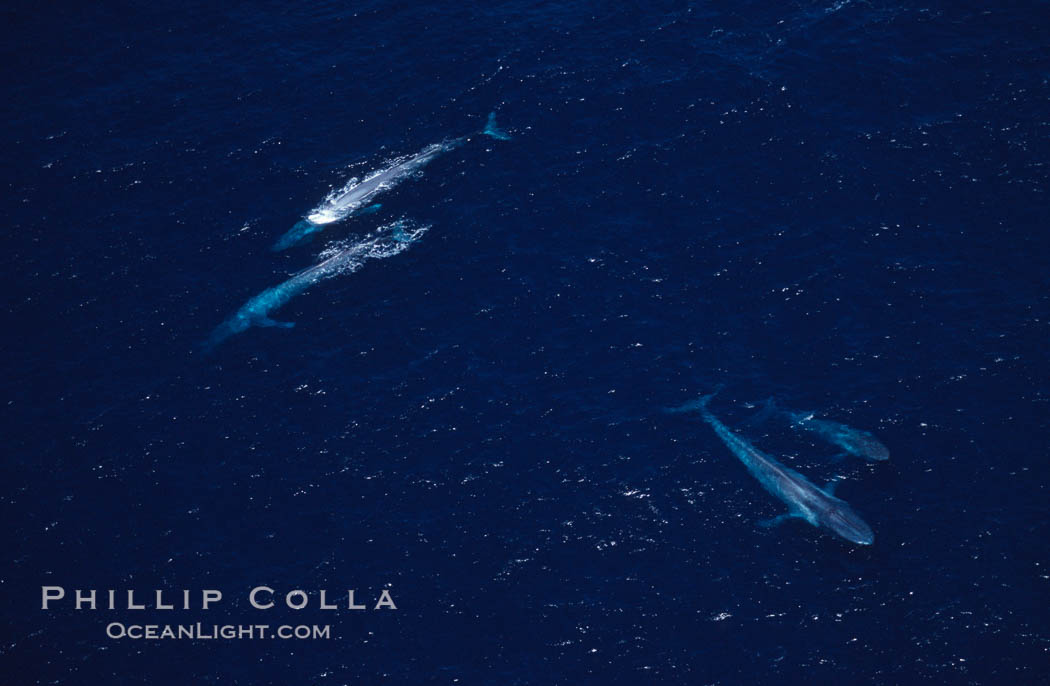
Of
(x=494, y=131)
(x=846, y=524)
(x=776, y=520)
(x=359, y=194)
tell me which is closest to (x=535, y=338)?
(x=359, y=194)

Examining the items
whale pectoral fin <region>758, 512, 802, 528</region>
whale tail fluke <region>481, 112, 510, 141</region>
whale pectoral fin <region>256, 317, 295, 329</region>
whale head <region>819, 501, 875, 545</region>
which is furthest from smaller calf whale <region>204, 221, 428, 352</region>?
whale head <region>819, 501, 875, 545</region>

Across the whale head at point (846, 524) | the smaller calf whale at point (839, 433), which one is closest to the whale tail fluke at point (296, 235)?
the smaller calf whale at point (839, 433)

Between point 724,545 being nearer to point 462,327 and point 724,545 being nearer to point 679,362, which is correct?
point 679,362

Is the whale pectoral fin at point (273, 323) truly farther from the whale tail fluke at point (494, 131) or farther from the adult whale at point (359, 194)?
the whale tail fluke at point (494, 131)

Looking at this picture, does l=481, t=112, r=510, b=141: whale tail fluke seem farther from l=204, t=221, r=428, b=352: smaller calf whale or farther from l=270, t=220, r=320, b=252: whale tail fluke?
l=270, t=220, r=320, b=252: whale tail fluke

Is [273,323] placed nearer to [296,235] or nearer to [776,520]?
[296,235]

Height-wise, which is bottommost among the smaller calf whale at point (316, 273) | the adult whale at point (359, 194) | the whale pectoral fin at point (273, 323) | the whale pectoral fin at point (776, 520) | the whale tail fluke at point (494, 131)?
the whale pectoral fin at point (776, 520)
